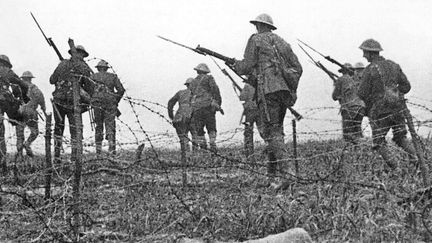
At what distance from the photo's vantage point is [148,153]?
1312 centimetres

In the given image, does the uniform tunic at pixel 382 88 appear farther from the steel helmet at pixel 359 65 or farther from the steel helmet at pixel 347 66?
the steel helmet at pixel 359 65

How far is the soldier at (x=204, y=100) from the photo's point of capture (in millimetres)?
13930

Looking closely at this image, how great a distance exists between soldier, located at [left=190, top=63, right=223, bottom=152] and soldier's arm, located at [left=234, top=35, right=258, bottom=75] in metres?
5.24

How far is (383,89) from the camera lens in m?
9.27

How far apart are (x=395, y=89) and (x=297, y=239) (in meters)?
5.23

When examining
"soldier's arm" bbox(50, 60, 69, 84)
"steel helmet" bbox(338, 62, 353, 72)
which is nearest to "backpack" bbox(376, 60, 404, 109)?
"steel helmet" bbox(338, 62, 353, 72)

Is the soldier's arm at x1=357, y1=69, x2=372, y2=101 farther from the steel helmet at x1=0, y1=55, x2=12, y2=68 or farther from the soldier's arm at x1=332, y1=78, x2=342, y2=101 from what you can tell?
the steel helmet at x1=0, y1=55, x2=12, y2=68

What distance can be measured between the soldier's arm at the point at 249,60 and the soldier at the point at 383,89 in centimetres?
186

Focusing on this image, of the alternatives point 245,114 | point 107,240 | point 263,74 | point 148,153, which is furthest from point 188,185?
point 245,114

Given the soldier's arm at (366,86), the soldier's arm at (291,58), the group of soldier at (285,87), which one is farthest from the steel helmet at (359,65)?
the soldier's arm at (291,58)

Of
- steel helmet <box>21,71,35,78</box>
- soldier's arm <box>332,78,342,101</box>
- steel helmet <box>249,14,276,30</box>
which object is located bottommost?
soldier's arm <box>332,78,342,101</box>

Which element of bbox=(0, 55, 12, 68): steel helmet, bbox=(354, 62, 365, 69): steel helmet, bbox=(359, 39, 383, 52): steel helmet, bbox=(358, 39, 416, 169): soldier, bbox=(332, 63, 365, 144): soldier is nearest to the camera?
bbox=(358, 39, 416, 169): soldier

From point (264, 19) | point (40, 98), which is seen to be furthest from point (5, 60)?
point (264, 19)

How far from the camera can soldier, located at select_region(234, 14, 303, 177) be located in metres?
8.48
